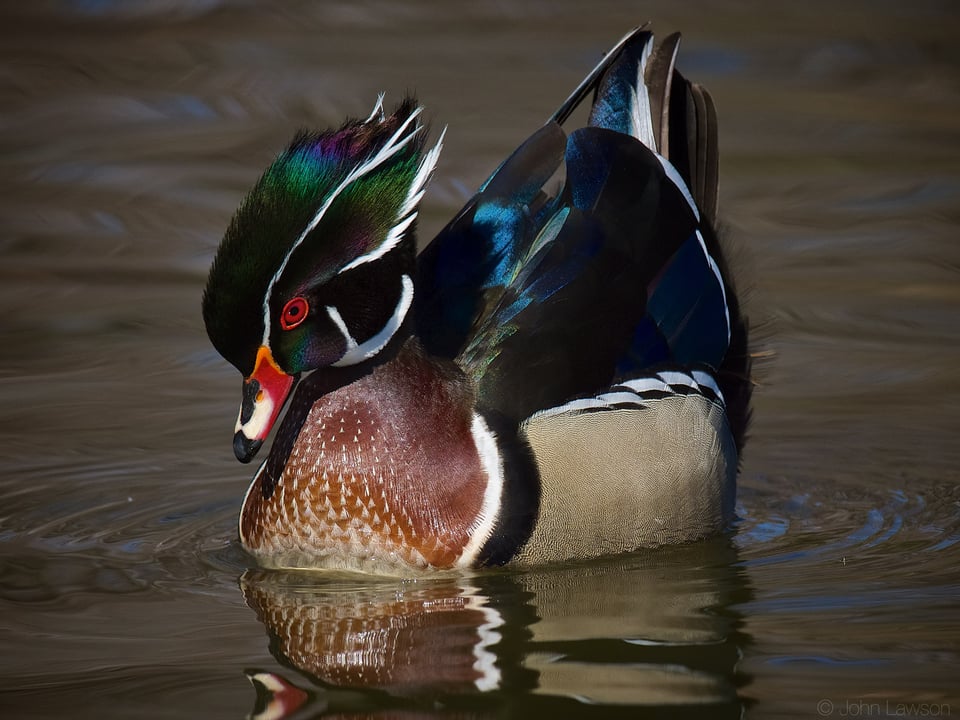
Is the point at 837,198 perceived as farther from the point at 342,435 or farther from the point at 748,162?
the point at 342,435

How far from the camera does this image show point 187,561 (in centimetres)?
591

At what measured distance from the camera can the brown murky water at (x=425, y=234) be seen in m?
4.89

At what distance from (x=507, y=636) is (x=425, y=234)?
458cm

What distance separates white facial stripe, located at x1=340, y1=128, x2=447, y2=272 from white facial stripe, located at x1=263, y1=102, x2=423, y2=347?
0.31 ft

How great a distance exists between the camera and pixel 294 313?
5.31 metres

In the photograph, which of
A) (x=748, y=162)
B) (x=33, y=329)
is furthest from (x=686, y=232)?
(x=748, y=162)

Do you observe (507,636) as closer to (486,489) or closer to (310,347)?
(486,489)

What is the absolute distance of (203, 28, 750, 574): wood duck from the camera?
17.2ft

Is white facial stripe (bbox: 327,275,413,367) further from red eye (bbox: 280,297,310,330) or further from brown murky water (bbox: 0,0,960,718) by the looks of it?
brown murky water (bbox: 0,0,960,718)

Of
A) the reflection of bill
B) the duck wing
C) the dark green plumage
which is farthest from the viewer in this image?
the duck wing

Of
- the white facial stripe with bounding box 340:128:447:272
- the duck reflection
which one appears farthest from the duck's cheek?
the duck reflection

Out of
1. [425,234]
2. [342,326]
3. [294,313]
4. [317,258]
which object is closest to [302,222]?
[317,258]

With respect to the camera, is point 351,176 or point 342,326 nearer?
point 351,176

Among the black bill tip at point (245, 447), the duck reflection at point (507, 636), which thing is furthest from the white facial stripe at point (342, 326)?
the duck reflection at point (507, 636)
